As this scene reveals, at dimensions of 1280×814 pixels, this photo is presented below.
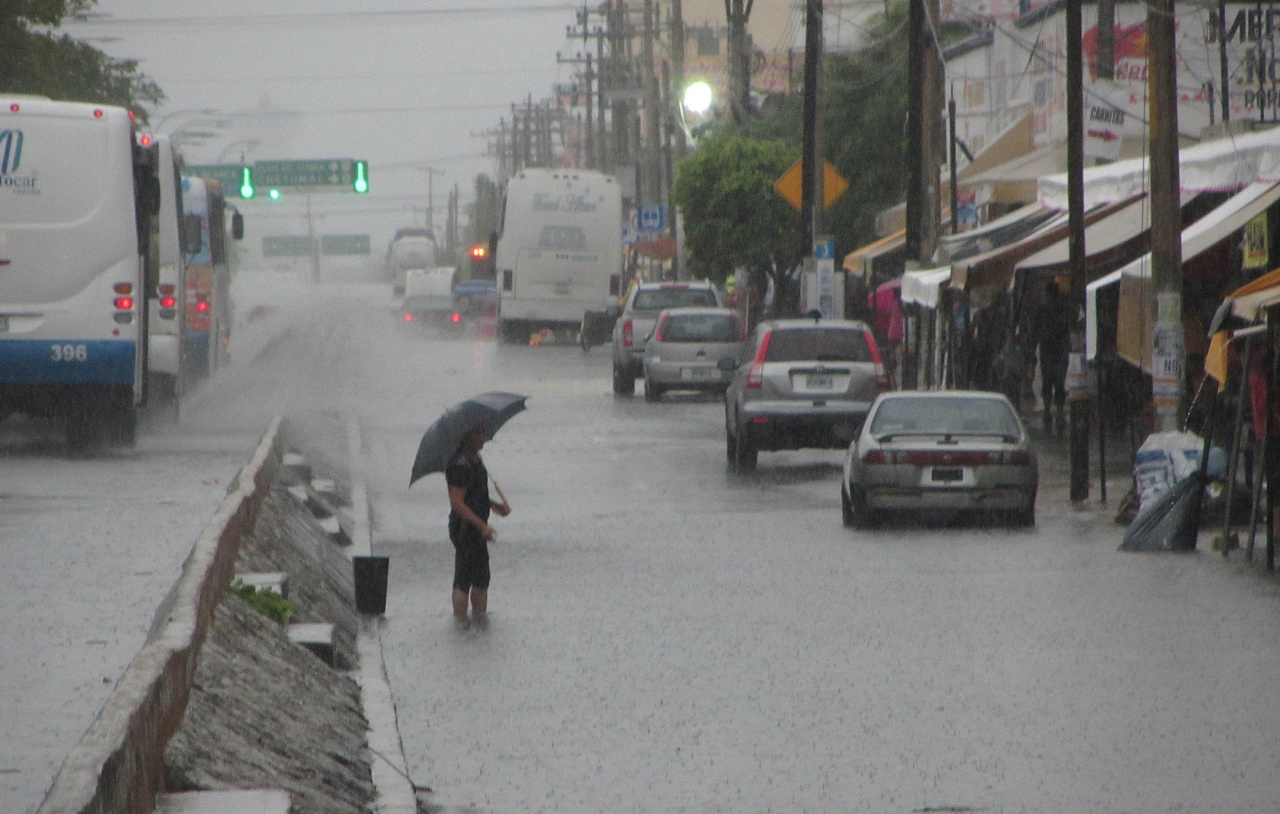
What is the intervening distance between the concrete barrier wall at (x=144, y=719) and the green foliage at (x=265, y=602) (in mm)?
263

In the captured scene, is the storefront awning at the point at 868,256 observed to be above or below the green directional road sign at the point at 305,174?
below

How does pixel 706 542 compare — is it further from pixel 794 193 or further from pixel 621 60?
pixel 621 60

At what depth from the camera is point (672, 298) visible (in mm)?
38719

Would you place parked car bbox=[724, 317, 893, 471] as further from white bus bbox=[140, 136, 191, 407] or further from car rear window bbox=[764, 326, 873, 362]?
white bus bbox=[140, 136, 191, 407]

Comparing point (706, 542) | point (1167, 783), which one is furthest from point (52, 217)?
point (1167, 783)

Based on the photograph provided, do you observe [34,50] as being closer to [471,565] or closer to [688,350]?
[688,350]

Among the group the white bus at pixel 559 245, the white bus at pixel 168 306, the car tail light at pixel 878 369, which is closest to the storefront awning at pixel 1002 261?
the car tail light at pixel 878 369

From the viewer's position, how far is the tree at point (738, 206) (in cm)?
5134

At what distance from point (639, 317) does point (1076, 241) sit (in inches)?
748

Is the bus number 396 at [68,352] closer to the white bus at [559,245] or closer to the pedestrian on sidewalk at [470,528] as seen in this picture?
the pedestrian on sidewalk at [470,528]

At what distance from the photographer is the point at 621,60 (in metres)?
81.7

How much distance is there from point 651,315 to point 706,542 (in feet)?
70.1

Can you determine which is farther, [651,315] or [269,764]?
[651,315]

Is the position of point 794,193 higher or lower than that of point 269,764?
higher
